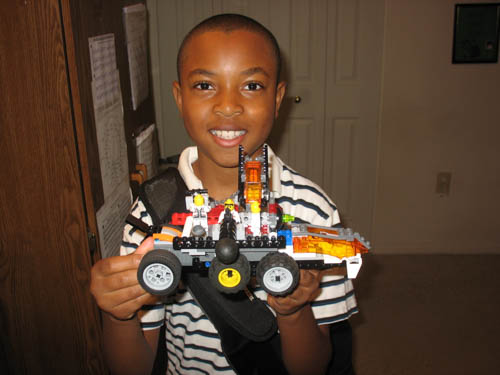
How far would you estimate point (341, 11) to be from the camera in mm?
3262

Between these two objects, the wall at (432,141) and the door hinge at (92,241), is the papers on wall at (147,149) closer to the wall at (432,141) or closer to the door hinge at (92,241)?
the door hinge at (92,241)

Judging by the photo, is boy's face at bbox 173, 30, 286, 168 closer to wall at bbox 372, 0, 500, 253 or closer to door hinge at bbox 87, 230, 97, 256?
door hinge at bbox 87, 230, 97, 256

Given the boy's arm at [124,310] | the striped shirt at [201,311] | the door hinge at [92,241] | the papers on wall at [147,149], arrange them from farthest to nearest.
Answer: the papers on wall at [147,149], the door hinge at [92,241], the striped shirt at [201,311], the boy's arm at [124,310]

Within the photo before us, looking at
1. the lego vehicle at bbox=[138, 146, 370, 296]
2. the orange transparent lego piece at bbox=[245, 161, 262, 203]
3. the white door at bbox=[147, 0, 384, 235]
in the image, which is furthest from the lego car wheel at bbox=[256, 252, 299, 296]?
the white door at bbox=[147, 0, 384, 235]

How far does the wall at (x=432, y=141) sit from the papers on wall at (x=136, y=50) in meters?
1.82

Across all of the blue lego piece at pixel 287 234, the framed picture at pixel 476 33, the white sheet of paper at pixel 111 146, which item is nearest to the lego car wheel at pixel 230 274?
the blue lego piece at pixel 287 234

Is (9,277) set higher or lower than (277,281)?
lower

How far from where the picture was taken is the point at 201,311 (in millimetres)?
1206

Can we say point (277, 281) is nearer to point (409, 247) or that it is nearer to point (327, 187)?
point (327, 187)

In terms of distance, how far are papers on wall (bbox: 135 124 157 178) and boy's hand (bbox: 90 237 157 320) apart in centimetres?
142

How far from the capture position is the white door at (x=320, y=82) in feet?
10.7

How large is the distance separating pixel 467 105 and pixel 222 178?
2.85m

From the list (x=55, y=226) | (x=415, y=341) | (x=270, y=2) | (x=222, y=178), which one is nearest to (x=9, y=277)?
(x=55, y=226)

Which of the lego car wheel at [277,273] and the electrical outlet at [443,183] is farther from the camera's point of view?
the electrical outlet at [443,183]
